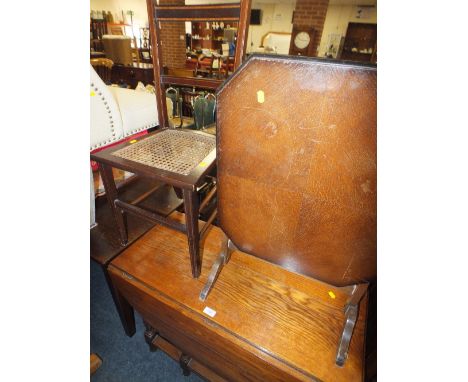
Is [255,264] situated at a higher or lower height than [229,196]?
lower

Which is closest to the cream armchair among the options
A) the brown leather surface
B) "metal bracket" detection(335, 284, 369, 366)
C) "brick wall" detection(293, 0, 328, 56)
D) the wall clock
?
the brown leather surface

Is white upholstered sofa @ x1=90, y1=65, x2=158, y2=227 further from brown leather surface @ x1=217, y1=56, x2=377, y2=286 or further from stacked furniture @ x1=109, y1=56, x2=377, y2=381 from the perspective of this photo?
brown leather surface @ x1=217, y1=56, x2=377, y2=286

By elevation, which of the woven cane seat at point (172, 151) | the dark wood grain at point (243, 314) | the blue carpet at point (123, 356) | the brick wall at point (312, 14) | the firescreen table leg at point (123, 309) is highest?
the brick wall at point (312, 14)

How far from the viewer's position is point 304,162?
0.70 metres

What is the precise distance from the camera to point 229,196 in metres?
0.92

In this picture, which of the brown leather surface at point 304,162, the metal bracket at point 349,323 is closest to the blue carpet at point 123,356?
the metal bracket at point 349,323

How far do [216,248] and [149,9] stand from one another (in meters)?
1.30

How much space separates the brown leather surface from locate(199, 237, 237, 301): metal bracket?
225 mm

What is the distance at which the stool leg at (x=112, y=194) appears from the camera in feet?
3.77

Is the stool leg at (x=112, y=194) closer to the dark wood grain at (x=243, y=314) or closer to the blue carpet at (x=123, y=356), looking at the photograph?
the dark wood grain at (x=243, y=314)

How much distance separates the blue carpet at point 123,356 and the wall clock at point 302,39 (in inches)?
307
